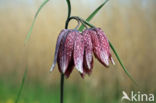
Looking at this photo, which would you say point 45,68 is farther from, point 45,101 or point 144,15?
point 144,15

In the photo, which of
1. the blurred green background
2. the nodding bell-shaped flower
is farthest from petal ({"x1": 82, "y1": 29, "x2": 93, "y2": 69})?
the blurred green background

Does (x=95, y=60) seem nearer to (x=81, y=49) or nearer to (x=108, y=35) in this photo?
(x=108, y=35)

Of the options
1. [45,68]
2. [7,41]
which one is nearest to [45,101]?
[45,68]

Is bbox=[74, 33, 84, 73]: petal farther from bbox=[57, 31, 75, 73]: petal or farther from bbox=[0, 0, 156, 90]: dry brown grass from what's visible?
bbox=[0, 0, 156, 90]: dry brown grass

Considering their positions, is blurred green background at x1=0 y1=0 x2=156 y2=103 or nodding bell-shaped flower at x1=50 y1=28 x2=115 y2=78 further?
blurred green background at x1=0 y1=0 x2=156 y2=103

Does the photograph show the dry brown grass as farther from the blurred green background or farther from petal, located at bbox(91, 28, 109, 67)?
petal, located at bbox(91, 28, 109, 67)
